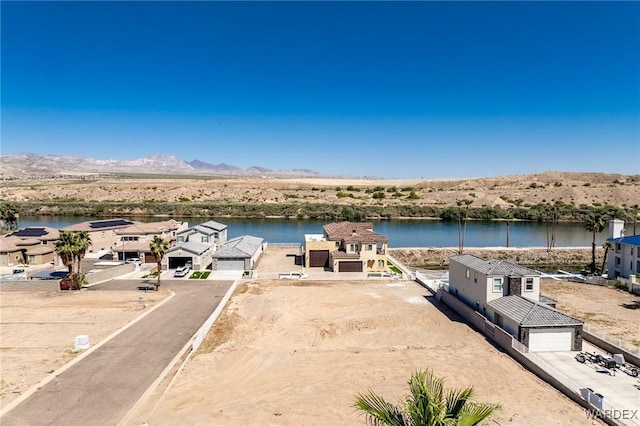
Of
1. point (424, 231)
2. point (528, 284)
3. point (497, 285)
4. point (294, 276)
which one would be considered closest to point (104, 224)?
point (294, 276)

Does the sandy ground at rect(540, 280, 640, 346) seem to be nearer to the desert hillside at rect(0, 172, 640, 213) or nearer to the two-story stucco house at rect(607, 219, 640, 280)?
the two-story stucco house at rect(607, 219, 640, 280)

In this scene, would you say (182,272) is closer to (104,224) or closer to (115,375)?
(104,224)

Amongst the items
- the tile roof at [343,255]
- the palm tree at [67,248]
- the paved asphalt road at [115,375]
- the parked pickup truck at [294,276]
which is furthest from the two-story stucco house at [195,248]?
the tile roof at [343,255]

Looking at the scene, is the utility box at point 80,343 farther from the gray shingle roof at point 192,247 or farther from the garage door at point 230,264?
the gray shingle roof at point 192,247

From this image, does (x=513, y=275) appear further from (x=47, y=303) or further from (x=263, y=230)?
(x=263, y=230)

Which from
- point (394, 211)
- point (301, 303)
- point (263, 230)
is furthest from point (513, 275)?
point (394, 211)
